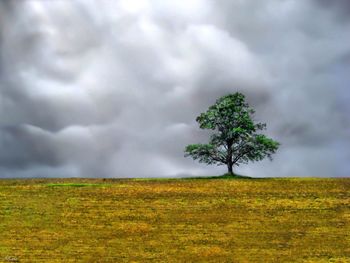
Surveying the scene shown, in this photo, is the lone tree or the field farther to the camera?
the lone tree

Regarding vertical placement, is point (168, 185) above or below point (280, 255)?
above

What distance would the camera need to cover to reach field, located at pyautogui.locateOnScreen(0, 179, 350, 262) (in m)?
35.5

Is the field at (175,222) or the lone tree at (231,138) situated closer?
the field at (175,222)

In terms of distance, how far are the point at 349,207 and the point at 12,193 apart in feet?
90.8

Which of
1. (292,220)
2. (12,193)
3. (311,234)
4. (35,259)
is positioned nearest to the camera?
(35,259)


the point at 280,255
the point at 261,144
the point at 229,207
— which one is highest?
the point at 261,144

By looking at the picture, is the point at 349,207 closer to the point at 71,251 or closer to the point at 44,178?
the point at 71,251

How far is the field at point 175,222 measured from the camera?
35.5 m

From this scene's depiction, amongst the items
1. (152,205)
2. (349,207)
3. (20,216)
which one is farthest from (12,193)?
(349,207)

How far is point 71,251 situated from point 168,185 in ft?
68.6

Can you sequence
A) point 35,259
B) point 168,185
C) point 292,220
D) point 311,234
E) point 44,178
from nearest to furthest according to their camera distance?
point 35,259 < point 311,234 < point 292,220 < point 168,185 < point 44,178

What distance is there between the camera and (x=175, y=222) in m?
41.7

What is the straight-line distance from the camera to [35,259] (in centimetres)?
3419

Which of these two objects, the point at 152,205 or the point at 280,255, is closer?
the point at 280,255
